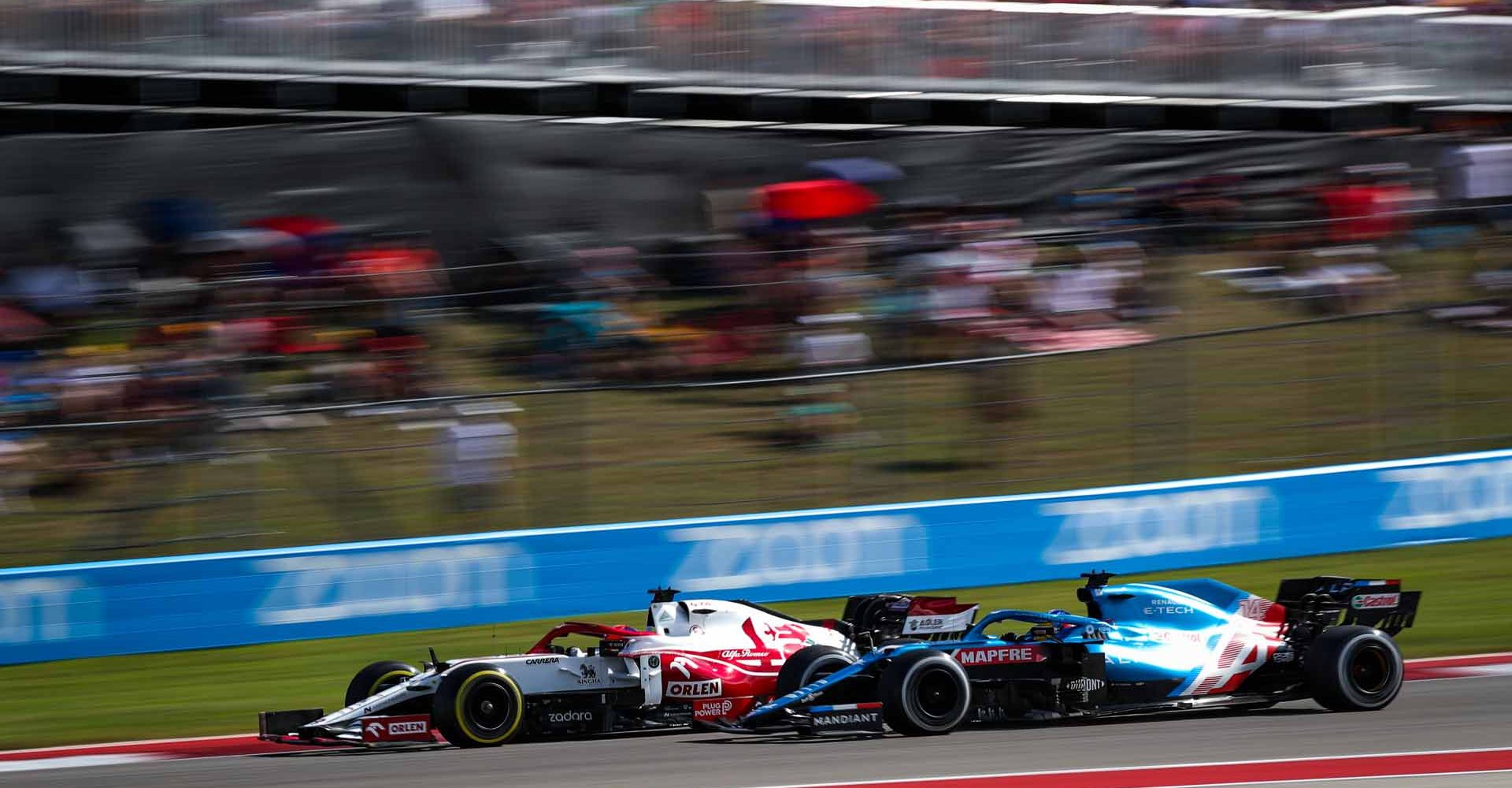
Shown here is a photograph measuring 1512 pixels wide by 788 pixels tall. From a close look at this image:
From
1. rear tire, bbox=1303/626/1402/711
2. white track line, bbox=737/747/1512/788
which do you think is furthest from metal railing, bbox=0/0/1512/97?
white track line, bbox=737/747/1512/788

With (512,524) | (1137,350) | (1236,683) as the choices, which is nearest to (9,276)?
(512,524)

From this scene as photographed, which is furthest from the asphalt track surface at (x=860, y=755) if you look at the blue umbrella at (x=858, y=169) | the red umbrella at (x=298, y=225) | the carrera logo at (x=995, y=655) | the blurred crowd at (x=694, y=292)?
the blue umbrella at (x=858, y=169)

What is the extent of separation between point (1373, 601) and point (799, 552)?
473 cm

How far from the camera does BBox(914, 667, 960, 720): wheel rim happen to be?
26.9 feet

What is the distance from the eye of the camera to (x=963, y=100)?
18203 mm

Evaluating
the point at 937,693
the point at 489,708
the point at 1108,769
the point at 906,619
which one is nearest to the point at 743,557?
the point at 906,619

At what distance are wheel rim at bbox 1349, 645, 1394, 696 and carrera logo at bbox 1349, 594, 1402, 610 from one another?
245 millimetres

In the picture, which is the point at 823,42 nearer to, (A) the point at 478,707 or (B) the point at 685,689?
(B) the point at 685,689

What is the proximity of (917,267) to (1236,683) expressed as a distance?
7308mm

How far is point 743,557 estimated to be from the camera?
40.4ft

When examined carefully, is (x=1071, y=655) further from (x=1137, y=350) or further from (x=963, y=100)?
(x=963, y=100)

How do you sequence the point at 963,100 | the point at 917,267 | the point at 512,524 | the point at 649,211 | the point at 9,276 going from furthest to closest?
1. the point at 963,100
2. the point at 649,211
3. the point at 917,267
4. the point at 9,276
5. the point at 512,524

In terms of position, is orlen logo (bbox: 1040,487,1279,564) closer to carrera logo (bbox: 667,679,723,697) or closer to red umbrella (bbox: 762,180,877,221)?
red umbrella (bbox: 762,180,877,221)

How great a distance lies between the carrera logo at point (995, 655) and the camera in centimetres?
834
